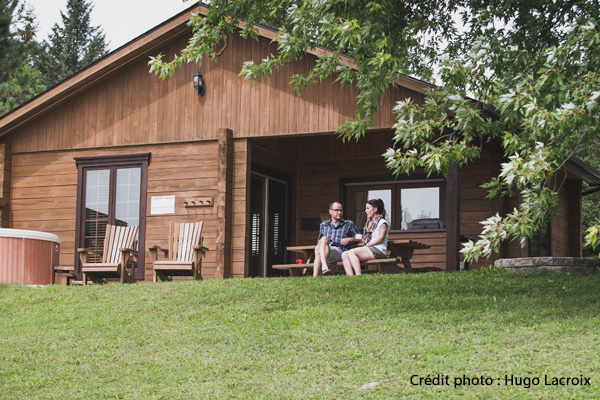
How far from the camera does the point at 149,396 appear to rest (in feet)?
18.9

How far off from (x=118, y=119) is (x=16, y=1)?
7.93m

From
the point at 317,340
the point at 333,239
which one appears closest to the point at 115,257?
the point at 333,239

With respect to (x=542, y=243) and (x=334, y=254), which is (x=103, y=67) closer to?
(x=334, y=254)

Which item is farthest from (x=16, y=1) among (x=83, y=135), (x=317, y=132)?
(x=317, y=132)

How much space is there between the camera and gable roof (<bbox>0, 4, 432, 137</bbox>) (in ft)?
Result: 42.3

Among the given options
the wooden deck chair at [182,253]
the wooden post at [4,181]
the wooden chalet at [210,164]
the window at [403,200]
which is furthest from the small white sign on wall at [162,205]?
the window at [403,200]

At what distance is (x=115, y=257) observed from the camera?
486 inches

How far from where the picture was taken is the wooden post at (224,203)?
12.2m

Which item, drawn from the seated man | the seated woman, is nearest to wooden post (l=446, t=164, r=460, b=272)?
the seated woman

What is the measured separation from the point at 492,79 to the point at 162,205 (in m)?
6.80

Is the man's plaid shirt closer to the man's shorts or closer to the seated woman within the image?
the man's shorts

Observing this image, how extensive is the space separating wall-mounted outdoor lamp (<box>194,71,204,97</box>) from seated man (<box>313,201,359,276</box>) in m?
3.30

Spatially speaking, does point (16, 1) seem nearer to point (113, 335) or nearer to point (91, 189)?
point (91, 189)

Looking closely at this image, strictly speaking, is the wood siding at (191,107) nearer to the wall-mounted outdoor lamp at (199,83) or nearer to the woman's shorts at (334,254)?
the wall-mounted outdoor lamp at (199,83)
